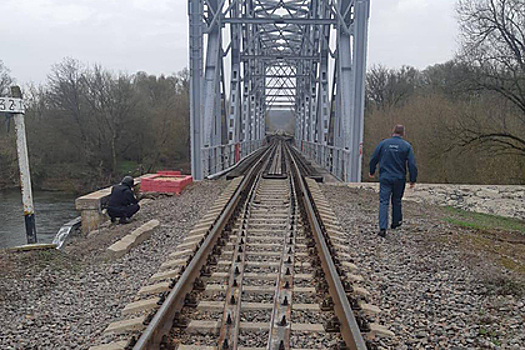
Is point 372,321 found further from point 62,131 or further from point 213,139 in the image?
point 62,131

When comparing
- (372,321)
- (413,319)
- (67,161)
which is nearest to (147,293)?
(372,321)

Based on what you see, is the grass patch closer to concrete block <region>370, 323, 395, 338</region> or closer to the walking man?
the walking man

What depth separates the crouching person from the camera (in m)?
7.15

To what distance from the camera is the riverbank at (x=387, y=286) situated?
2.90 m

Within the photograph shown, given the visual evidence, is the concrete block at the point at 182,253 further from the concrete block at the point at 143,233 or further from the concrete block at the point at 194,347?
the concrete block at the point at 194,347

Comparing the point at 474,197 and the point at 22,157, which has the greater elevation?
the point at 22,157

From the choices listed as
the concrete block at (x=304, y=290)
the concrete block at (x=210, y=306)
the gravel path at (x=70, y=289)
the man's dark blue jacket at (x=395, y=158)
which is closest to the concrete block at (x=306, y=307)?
the concrete block at (x=304, y=290)

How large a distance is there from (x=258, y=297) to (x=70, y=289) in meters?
1.84

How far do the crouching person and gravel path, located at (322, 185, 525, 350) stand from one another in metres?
3.78

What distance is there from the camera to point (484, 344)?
2.74m

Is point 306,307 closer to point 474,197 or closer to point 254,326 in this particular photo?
point 254,326

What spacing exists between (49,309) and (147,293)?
0.82 meters

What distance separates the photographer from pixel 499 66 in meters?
16.5

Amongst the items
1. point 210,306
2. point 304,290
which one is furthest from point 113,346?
point 304,290
